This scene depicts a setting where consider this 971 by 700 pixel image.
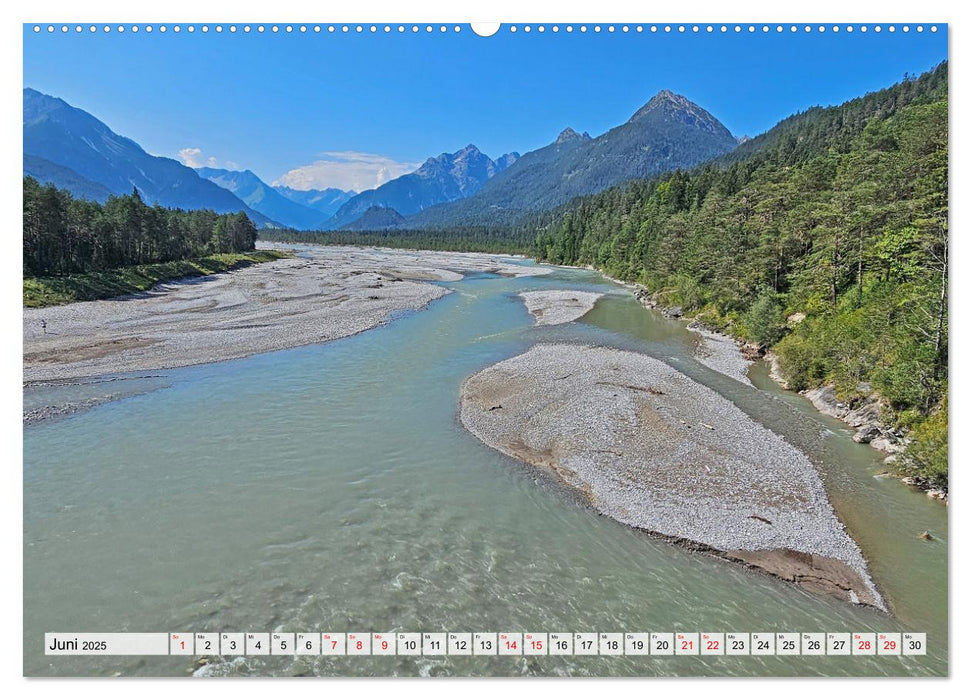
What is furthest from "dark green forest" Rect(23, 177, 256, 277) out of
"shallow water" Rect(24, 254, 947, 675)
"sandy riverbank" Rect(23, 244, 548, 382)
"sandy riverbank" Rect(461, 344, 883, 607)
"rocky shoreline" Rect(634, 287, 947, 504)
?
"rocky shoreline" Rect(634, 287, 947, 504)

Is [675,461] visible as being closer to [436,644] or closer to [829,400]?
[829,400]

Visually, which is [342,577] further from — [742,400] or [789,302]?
[789,302]

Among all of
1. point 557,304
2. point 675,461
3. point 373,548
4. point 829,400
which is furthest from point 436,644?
point 557,304

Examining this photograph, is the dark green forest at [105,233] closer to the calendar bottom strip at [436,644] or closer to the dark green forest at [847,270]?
the calendar bottom strip at [436,644]

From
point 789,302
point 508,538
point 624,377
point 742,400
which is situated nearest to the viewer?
point 508,538

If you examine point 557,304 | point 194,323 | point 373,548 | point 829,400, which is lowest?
point 373,548

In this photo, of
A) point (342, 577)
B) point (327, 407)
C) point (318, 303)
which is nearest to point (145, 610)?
point (342, 577)

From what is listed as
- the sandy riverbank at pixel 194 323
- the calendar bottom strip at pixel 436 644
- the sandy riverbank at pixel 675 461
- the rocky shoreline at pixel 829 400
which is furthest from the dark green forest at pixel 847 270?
the sandy riverbank at pixel 194 323
